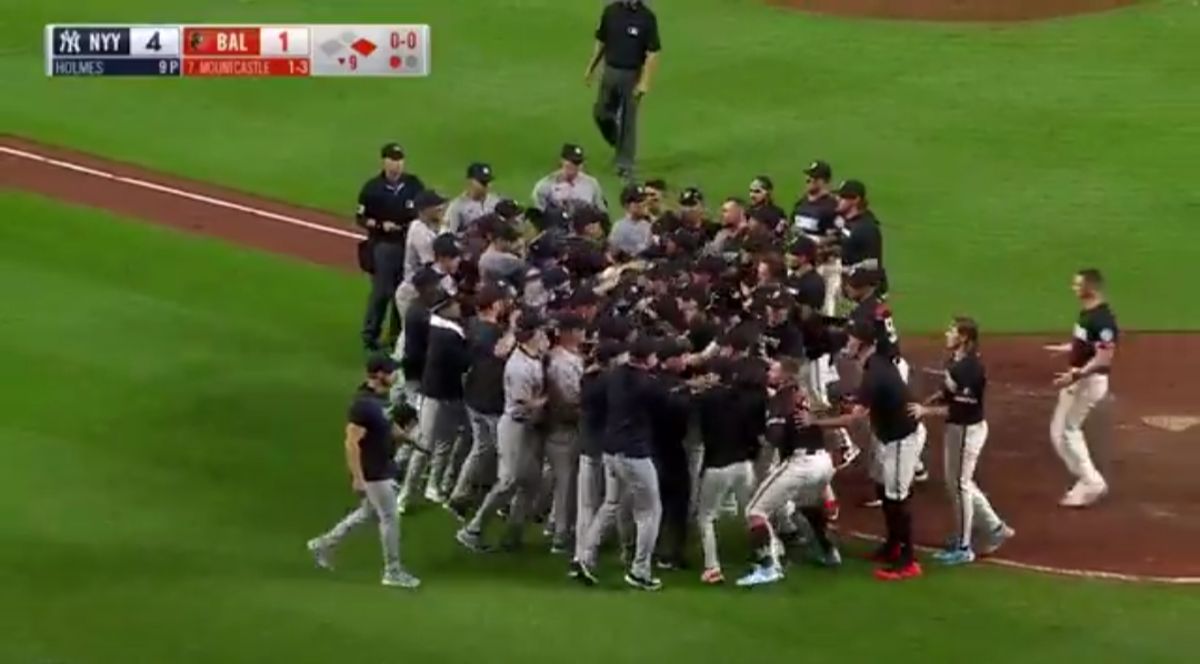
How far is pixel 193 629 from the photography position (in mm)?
13703

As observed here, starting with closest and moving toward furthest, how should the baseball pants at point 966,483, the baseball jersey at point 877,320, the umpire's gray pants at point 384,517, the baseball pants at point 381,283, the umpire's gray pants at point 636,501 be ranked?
the umpire's gray pants at point 384,517 < the umpire's gray pants at point 636,501 < the baseball jersey at point 877,320 < the baseball pants at point 966,483 < the baseball pants at point 381,283

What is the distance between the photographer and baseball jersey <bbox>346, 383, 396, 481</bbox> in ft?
47.2

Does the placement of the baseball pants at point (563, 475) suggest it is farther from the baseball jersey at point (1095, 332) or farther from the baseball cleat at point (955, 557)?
the baseball jersey at point (1095, 332)

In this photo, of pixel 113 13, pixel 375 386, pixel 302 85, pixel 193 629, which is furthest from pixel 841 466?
pixel 113 13

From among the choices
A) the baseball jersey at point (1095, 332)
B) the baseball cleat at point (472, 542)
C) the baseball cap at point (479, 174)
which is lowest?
the baseball cleat at point (472, 542)

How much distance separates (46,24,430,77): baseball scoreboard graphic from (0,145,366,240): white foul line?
1.46m

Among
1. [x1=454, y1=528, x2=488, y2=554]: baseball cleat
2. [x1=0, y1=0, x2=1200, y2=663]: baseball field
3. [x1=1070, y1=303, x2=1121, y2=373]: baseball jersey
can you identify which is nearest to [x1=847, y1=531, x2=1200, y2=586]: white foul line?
[x1=0, y1=0, x2=1200, y2=663]: baseball field

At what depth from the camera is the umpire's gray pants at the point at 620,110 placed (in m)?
25.4

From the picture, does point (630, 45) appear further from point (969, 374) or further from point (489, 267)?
point (969, 374)

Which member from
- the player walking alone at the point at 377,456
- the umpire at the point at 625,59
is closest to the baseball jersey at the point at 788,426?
the player walking alone at the point at 377,456

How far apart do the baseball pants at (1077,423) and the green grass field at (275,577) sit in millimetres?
1878

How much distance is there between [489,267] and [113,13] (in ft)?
60.7

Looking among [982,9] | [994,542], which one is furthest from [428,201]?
[982,9]

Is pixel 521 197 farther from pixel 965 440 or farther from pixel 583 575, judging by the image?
pixel 583 575
